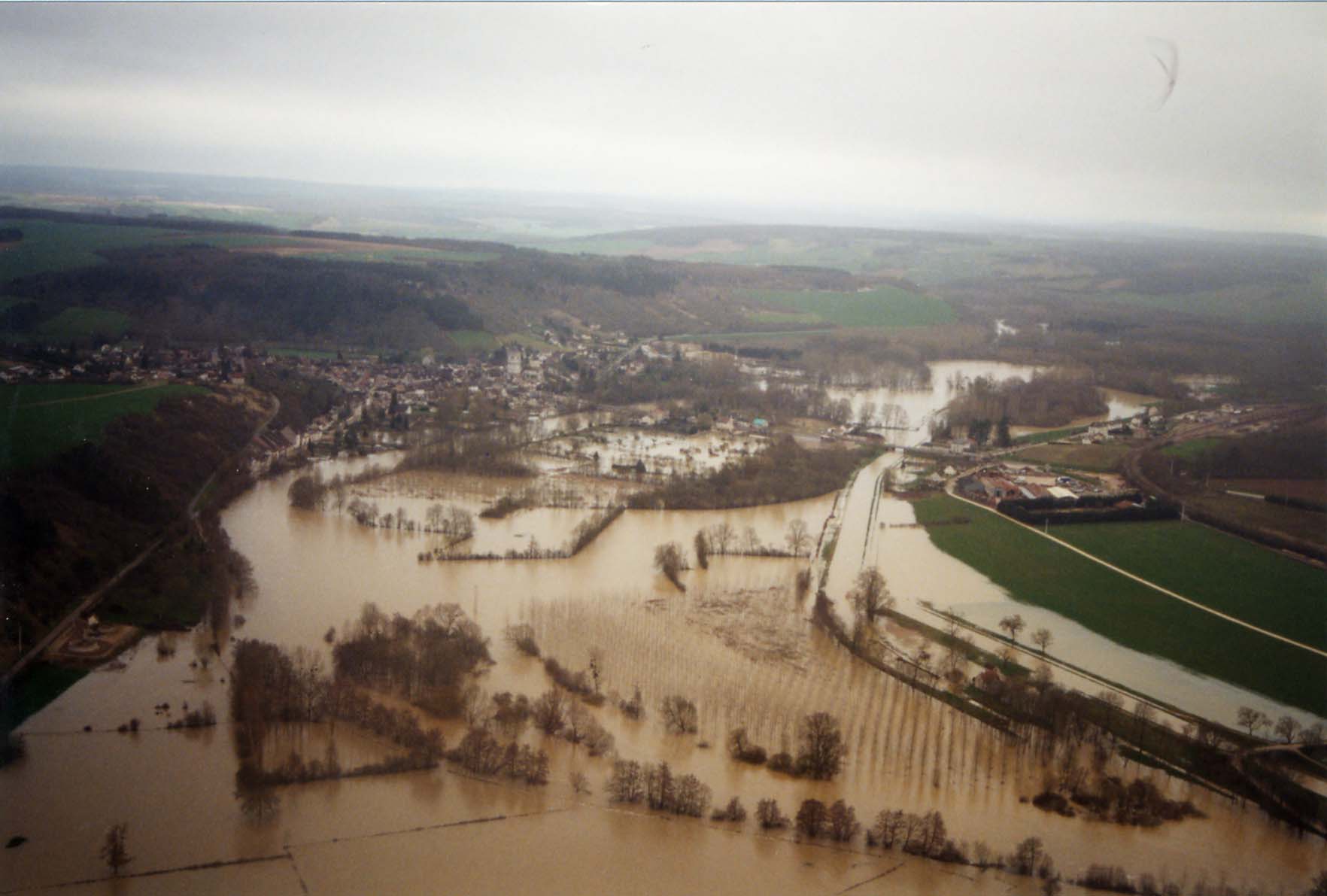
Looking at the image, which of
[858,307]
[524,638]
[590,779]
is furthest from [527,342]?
[590,779]

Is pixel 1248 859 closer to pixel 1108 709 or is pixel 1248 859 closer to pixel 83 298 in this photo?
pixel 1108 709

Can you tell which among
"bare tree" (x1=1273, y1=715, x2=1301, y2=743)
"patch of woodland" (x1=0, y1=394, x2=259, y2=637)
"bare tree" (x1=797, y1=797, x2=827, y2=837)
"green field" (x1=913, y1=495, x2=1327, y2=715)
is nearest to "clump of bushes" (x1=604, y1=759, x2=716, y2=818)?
"bare tree" (x1=797, y1=797, x2=827, y2=837)

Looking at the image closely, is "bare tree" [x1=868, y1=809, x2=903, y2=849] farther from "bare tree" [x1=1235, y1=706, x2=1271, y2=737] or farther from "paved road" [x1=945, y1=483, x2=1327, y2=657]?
"paved road" [x1=945, y1=483, x2=1327, y2=657]

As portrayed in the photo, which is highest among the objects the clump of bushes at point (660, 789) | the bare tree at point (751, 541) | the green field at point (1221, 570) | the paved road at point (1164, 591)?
the green field at point (1221, 570)

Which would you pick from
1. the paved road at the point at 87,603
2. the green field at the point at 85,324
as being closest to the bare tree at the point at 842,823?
the paved road at the point at 87,603

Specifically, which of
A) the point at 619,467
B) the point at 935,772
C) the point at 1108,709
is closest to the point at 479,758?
the point at 935,772

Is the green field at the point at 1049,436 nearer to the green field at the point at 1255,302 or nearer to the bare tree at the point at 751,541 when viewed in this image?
the green field at the point at 1255,302
